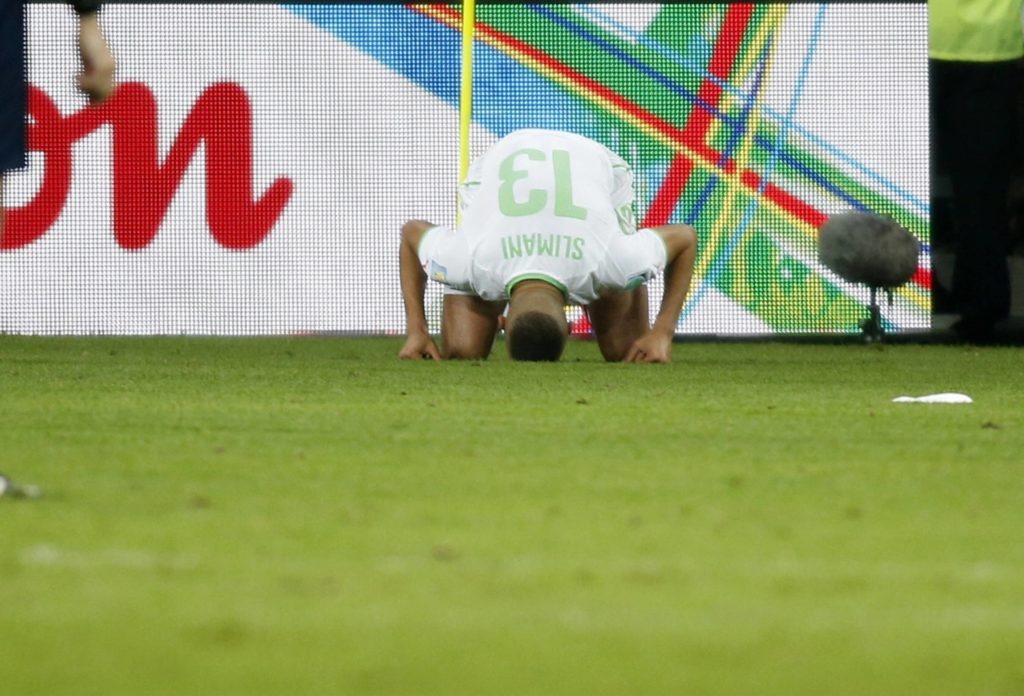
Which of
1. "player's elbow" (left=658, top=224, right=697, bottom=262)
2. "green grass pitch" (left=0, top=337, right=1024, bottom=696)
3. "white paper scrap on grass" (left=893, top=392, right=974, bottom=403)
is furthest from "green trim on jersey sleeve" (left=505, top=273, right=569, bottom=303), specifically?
"white paper scrap on grass" (left=893, top=392, right=974, bottom=403)

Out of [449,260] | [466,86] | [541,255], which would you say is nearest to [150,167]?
[466,86]

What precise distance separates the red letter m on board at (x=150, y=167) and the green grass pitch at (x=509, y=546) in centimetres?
527

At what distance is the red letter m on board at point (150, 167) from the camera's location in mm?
11594

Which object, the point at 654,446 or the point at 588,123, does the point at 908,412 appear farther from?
the point at 588,123

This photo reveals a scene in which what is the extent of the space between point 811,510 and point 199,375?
4257 millimetres

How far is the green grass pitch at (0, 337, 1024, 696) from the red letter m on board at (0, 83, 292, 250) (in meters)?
5.27

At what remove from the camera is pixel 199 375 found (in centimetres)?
770

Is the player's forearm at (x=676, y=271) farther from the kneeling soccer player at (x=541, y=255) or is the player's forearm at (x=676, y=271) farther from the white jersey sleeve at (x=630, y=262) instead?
the white jersey sleeve at (x=630, y=262)

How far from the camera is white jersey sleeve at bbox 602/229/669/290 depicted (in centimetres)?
798

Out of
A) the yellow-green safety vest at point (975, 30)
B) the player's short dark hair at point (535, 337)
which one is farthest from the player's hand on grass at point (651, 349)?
the yellow-green safety vest at point (975, 30)

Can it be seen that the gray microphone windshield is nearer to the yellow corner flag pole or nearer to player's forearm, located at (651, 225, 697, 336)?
the yellow corner flag pole

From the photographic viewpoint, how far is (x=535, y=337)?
26.2ft

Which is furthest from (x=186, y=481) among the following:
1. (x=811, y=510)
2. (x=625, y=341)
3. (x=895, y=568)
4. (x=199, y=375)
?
(x=625, y=341)

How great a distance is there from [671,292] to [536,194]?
2.31 feet
